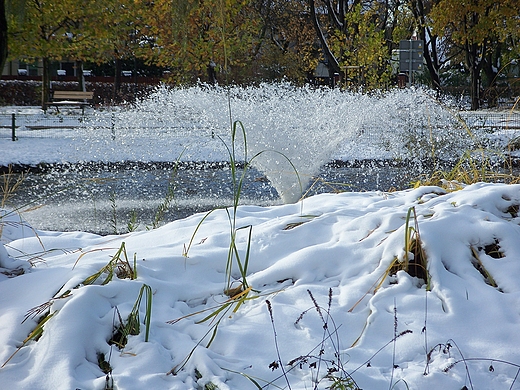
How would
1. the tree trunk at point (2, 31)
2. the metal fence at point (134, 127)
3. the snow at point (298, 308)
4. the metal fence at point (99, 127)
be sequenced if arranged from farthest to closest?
the metal fence at point (99, 127), the metal fence at point (134, 127), the tree trunk at point (2, 31), the snow at point (298, 308)

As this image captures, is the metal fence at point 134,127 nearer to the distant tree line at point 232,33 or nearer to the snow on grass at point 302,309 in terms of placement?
the distant tree line at point 232,33

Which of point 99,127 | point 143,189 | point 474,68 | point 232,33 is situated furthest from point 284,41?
point 143,189

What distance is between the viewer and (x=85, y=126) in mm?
17375

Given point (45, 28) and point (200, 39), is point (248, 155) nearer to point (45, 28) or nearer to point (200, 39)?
point (200, 39)

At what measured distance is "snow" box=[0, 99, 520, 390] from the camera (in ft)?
7.05

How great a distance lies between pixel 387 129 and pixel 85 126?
863 cm

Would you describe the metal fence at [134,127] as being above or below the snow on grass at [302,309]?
above

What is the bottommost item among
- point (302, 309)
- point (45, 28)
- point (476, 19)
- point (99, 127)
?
point (302, 309)

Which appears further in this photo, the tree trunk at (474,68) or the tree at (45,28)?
the tree trunk at (474,68)

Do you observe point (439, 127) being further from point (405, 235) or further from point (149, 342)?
point (149, 342)

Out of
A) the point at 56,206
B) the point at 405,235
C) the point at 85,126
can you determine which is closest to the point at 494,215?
the point at 405,235

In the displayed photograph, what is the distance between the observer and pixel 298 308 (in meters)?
2.54

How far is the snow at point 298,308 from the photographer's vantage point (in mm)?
2148

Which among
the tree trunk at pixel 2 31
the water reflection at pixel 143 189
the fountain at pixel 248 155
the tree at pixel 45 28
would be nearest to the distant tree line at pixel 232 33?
the tree at pixel 45 28
